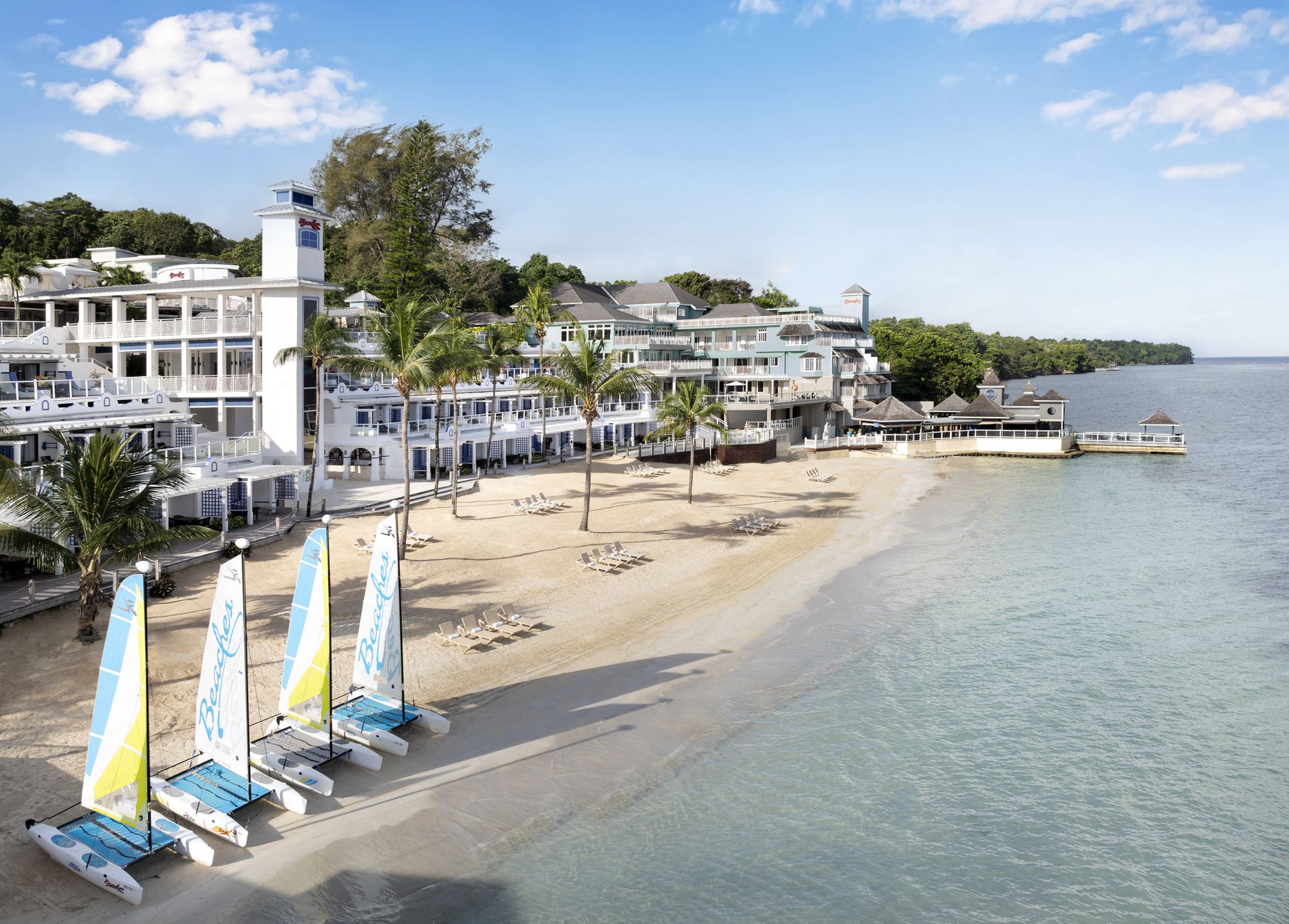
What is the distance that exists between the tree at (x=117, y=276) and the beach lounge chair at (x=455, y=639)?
114ft

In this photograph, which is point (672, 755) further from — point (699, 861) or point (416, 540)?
point (416, 540)

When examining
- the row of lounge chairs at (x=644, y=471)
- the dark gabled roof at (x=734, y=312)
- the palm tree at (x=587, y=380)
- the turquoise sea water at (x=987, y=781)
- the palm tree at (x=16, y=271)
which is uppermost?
the dark gabled roof at (x=734, y=312)

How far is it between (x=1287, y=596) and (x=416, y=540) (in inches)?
1136

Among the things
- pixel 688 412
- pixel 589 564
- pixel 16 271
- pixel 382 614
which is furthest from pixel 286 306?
pixel 382 614

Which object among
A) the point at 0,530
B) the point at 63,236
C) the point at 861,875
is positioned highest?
the point at 63,236

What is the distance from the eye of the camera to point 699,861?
13.9 meters

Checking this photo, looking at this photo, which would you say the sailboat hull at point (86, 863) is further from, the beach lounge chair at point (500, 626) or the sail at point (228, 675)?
the beach lounge chair at point (500, 626)

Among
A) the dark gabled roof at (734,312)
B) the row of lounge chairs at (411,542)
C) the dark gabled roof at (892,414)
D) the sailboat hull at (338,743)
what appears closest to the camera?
the sailboat hull at (338,743)

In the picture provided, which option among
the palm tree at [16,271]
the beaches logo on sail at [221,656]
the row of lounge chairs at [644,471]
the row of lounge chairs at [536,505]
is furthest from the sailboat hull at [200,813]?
the palm tree at [16,271]

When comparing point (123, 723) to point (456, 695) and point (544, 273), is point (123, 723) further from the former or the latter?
point (544, 273)

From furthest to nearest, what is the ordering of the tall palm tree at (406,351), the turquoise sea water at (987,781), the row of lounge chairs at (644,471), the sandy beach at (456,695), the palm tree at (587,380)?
1. the row of lounge chairs at (644,471)
2. the palm tree at (587,380)
3. the tall palm tree at (406,351)
4. the turquoise sea water at (987,781)
5. the sandy beach at (456,695)

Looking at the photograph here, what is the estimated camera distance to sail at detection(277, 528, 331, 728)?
50.7ft

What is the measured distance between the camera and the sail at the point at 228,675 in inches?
545

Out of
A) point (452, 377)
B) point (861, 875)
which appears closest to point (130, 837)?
point (861, 875)
